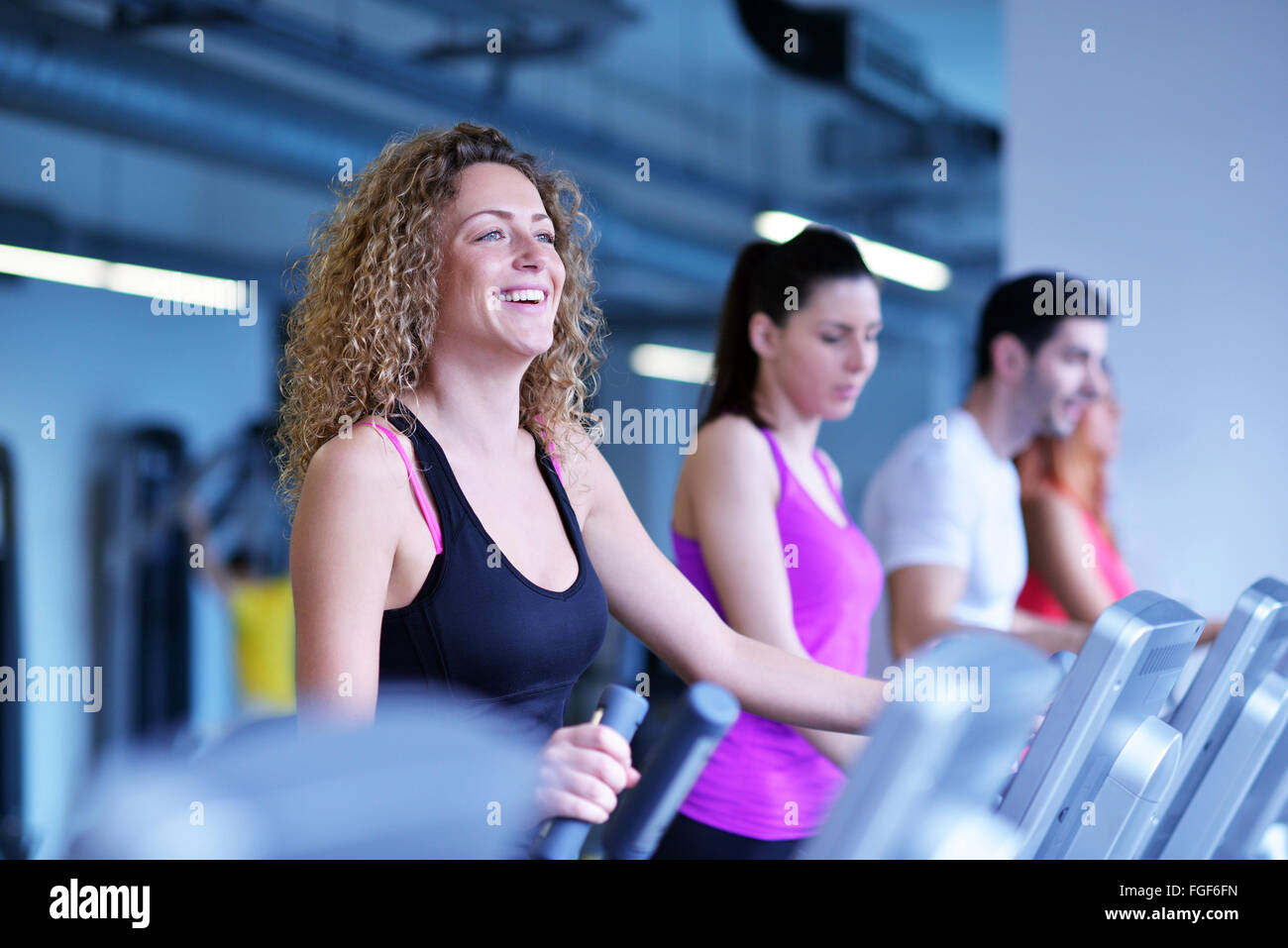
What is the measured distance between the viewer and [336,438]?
1.39m

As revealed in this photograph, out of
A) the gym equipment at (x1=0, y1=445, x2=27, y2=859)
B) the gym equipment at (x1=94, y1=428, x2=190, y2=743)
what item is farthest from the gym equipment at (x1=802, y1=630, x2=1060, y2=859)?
the gym equipment at (x1=94, y1=428, x2=190, y2=743)

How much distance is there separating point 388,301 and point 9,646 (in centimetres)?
505

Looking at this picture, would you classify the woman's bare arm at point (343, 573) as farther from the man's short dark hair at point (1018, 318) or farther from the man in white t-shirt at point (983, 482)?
the man's short dark hair at point (1018, 318)

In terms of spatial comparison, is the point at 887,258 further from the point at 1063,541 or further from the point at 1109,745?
the point at 1109,745

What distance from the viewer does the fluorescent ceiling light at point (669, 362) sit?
Result: 10547 millimetres

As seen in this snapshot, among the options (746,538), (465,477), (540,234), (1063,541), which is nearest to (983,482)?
(1063,541)

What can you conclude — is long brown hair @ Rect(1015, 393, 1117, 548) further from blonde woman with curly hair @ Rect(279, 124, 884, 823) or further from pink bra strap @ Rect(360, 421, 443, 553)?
pink bra strap @ Rect(360, 421, 443, 553)

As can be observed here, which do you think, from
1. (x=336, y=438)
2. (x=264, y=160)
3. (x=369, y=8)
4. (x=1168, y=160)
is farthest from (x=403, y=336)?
(x=369, y=8)

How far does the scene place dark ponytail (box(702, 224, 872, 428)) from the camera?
2.29 meters

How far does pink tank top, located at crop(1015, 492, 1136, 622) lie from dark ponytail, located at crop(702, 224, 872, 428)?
1122mm

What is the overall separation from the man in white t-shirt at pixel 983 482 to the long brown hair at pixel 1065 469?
0.08 m

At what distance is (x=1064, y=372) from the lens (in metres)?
2.90

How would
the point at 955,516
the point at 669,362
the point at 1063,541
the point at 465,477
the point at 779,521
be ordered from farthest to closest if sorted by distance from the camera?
the point at 669,362, the point at 1063,541, the point at 955,516, the point at 779,521, the point at 465,477

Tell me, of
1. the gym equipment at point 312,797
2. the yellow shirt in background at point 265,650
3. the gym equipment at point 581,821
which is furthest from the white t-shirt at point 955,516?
the yellow shirt in background at point 265,650
